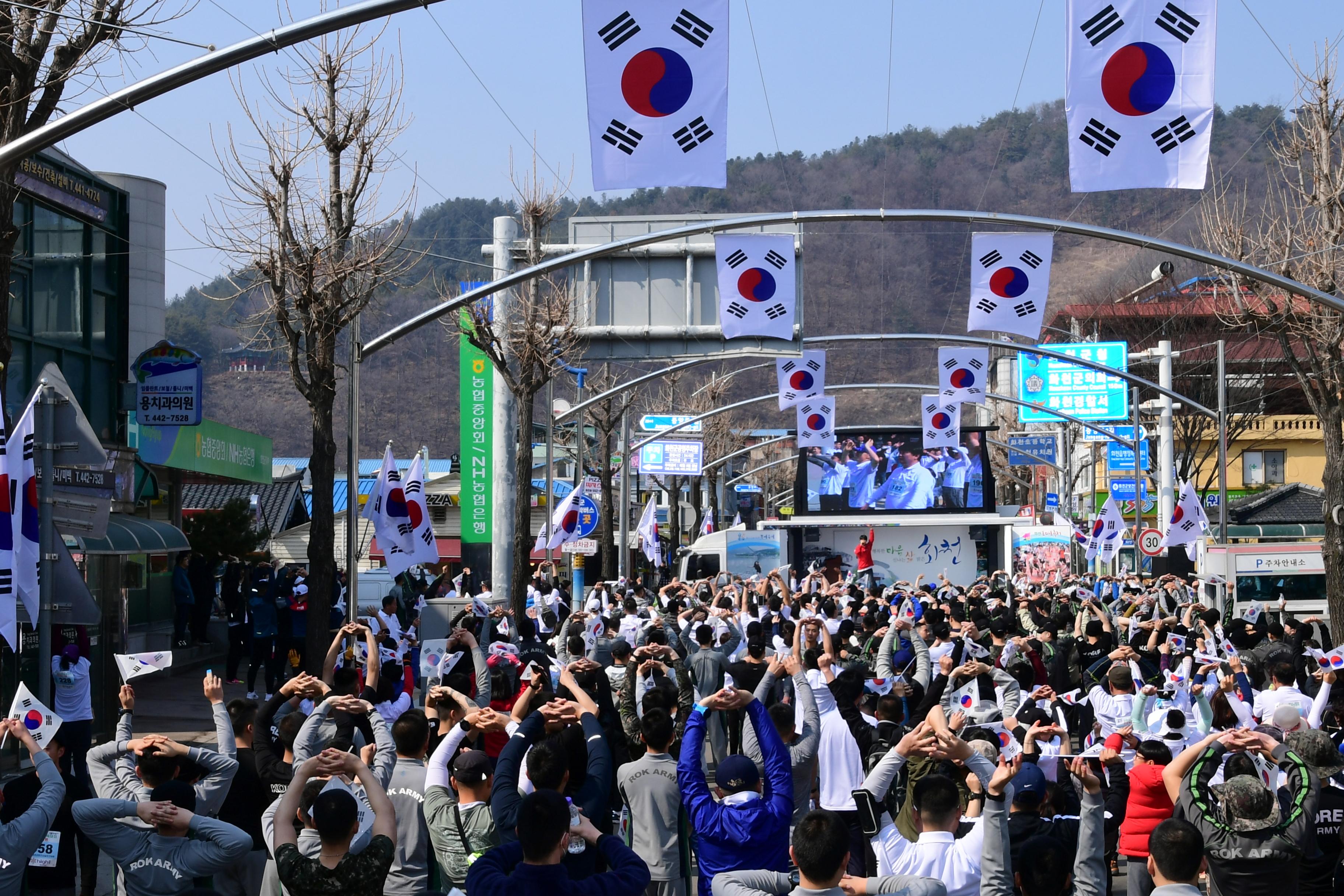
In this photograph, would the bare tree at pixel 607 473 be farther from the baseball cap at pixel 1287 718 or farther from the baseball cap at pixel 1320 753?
the baseball cap at pixel 1320 753

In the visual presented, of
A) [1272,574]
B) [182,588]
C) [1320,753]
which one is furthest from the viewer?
[1272,574]

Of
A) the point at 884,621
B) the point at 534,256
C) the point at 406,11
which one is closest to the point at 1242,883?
the point at 406,11

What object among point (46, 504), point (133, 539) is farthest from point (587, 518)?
point (46, 504)

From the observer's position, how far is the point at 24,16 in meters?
10.1

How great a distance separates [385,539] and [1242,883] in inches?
491

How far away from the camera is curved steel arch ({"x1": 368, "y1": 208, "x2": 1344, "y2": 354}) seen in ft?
47.6

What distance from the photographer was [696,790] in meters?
6.71

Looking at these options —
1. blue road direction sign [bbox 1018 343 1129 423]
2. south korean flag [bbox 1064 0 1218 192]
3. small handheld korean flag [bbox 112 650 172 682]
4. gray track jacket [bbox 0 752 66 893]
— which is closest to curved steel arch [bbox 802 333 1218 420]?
south korean flag [bbox 1064 0 1218 192]

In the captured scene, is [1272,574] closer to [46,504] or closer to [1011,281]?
[1011,281]

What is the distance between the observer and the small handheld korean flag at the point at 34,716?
7027mm

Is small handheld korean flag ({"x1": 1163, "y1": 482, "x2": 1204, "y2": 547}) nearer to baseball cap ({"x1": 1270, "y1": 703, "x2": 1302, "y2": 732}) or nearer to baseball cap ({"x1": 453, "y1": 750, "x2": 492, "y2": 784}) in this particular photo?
baseball cap ({"x1": 1270, "y1": 703, "x2": 1302, "y2": 732})

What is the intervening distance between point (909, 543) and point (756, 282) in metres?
28.0

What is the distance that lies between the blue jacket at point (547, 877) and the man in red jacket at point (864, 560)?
22.0 m

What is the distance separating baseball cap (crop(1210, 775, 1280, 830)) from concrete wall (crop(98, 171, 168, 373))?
20.6 metres
